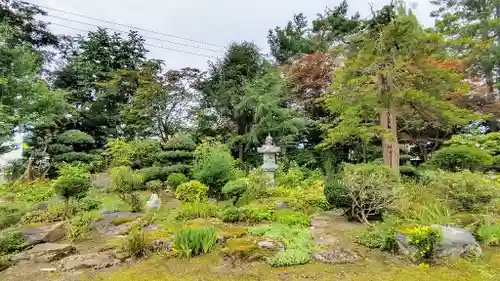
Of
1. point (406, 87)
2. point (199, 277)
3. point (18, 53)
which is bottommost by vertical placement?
point (199, 277)

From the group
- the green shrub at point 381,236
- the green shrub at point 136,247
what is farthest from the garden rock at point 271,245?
the green shrub at point 136,247

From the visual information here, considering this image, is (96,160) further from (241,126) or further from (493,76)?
(493,76)

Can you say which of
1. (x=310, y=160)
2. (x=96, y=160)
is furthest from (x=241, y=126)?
(x=96, y=160)

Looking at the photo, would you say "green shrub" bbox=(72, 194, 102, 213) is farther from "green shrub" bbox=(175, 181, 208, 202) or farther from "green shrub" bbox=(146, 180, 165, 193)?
"green shrub" bbox=(146, 180, 165, 193)

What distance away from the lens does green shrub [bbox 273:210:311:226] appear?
5371mm

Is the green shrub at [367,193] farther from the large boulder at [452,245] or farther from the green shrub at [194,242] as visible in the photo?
the green shrub at [194,242]

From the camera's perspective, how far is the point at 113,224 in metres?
5.94

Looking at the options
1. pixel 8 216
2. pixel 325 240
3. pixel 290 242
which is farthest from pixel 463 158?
pixel 8 216

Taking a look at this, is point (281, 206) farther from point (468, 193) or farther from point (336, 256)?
point (468, 193)

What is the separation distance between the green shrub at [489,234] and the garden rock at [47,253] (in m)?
5.84

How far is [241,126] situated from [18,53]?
25.9 ft

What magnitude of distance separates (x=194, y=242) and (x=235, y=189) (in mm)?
2804

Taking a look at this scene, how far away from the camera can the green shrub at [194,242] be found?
4.17m

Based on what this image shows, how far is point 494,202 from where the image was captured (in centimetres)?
594
